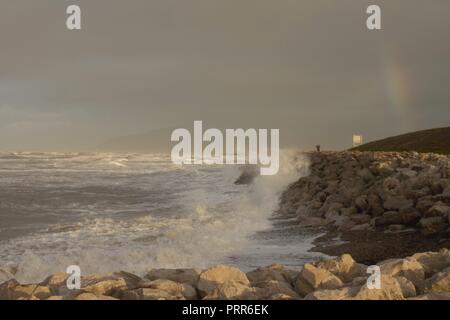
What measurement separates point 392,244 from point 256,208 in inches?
341

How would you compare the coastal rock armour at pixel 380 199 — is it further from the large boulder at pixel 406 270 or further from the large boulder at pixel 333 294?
the large boulder at pixel 333 294

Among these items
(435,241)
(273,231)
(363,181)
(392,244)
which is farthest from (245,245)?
(363,181)

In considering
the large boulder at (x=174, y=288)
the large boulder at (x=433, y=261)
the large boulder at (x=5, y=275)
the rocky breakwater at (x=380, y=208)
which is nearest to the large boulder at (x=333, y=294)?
the large boulder at (x=174, y=288)

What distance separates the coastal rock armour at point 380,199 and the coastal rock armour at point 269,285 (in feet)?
18.9

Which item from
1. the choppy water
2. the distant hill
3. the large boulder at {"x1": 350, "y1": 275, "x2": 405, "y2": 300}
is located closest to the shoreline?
the large boulder at {"x1": 350, "y1": 275, "x2": 405, "y2": 300}

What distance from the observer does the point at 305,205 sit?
1673cm

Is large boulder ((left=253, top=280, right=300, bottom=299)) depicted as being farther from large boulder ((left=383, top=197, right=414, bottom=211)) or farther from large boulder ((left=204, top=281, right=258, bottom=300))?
large boulder ((left=383, top=197, right=414, bottom=211))

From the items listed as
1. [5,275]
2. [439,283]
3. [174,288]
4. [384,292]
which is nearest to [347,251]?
[439,283]

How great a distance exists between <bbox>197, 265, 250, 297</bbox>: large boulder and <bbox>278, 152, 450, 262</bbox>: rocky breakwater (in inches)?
189

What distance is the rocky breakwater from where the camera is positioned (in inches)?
420

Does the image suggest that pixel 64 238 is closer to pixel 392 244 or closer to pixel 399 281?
pixel 392 244

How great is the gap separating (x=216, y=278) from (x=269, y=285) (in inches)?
24.0

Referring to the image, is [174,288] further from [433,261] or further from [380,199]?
[380,199]

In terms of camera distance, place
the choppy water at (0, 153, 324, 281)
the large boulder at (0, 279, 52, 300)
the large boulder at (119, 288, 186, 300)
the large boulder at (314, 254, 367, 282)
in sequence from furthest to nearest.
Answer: the choppy water at (0, 153, 324, 281) < the large boulder at (314, 254, 367, 282) < the large boulder at (0, 279, 52, 300) < the large boulder at (119, 288, 186, 300)
